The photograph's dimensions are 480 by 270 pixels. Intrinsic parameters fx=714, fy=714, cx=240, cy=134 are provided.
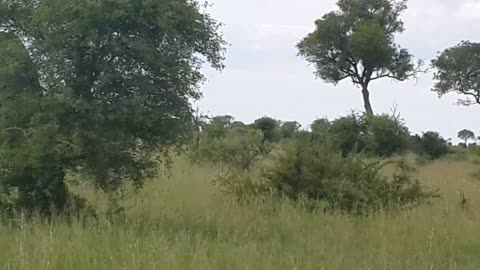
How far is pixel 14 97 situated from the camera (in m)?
8.57

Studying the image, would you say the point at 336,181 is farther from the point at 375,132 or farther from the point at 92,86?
the point at 375,132

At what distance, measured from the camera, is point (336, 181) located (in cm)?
1215

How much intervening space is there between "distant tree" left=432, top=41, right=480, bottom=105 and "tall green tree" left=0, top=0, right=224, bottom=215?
36.3 meters

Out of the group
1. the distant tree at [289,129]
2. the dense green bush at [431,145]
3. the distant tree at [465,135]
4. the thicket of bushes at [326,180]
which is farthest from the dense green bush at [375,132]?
the distant tree at [465,135]

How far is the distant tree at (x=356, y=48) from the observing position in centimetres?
3584

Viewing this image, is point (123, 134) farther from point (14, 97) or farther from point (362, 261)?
point (362, 261)

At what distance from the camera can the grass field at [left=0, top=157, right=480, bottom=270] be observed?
6.59m

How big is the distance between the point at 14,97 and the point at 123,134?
1366 millimetres

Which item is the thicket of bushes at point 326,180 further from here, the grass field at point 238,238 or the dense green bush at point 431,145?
the dense green bush at point 431,145

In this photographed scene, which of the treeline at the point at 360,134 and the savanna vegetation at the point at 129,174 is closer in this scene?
the savanna vegetation at the point at 129,174

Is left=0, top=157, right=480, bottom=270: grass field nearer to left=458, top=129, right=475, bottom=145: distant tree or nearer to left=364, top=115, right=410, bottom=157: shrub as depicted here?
left=364, top=115, right=410, bottom=157: shrub

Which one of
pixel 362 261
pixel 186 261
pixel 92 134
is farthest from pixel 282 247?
pixel 92 134

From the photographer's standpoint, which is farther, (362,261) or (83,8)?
(83,8)

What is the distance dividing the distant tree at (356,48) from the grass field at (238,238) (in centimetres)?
2387
